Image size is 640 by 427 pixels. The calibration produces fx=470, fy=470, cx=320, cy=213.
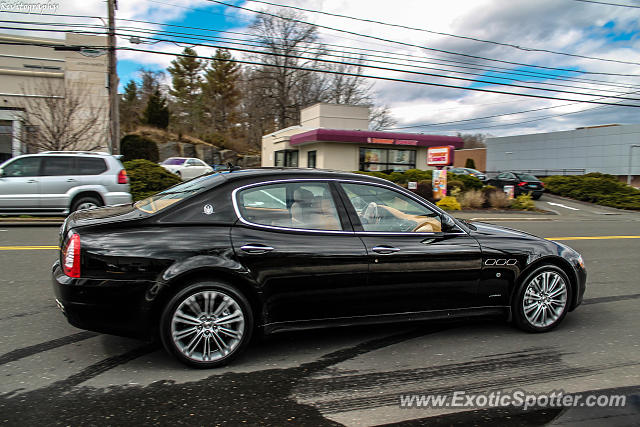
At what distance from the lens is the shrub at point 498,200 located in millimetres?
22062

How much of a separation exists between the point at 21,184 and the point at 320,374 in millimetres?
11025

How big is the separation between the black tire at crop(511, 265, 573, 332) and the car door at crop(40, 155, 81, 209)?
10.9 m

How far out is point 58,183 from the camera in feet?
38.6

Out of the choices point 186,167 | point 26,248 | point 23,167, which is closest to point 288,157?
point 186,167

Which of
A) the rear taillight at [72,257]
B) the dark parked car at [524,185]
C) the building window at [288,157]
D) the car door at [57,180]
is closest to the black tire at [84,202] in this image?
the car door at [57,180]

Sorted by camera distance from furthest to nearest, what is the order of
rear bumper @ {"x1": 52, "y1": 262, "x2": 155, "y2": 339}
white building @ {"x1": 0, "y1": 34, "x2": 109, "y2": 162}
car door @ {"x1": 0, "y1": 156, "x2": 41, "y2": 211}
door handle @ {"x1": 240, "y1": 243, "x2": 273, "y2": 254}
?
white building @ {"x1": 0, "y1": 34, "x2": 109, "y2": 162}
car door @ {"x1": 0, "y1": 156, "x2": 41, "y2": 211}
door handle @ {"x1": 240, "y1": 243, "x2": 273, "y2": 254}
rear bumper @ {"x1": 52, "y1": 262, "x2": 155, "y2": 339}

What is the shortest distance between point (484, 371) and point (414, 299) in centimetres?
82

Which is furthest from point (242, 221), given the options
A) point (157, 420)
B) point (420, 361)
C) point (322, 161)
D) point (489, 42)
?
point (322, 161)

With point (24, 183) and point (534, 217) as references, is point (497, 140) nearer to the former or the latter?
point (534, 217)

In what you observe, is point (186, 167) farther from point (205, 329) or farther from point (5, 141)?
point (205, 329)

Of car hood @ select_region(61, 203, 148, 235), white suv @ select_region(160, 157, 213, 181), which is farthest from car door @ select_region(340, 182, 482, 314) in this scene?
white suv @ select_region(160, 157, 213, 181)

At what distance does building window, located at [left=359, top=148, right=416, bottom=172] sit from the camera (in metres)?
29.2

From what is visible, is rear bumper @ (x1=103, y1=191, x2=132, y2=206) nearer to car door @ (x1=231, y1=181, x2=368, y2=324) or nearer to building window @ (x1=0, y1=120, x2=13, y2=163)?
car door @ (x1=231, y1=181, x2=368, y2=324)

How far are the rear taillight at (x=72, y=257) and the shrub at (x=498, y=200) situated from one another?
21.0m
